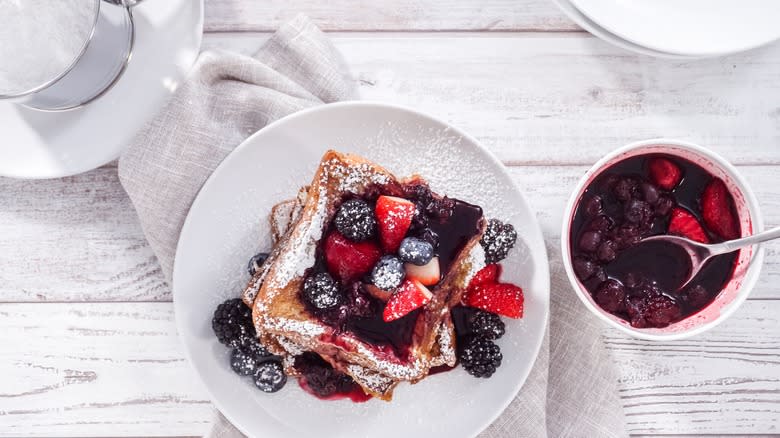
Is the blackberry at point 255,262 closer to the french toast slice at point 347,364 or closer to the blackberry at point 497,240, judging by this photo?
the french toast slice at point 347,364

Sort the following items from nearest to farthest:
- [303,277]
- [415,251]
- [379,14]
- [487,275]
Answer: [415,251] < [303,277] < [487,275] < [379,14]

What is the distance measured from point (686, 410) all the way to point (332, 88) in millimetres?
1358

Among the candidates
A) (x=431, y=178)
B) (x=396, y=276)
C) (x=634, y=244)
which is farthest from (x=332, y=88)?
(x=634, y=244)

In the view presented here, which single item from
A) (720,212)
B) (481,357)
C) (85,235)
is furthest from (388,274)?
(85,235)

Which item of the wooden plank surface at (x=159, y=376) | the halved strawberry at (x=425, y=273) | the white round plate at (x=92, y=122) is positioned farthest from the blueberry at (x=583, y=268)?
the white round plate at (x=92, y=122)

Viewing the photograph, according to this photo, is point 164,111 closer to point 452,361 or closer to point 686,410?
point 452,361

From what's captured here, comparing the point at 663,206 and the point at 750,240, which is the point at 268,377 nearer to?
the point at 663,206

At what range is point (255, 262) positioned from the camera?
1705 millimetres

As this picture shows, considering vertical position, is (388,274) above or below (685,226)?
below

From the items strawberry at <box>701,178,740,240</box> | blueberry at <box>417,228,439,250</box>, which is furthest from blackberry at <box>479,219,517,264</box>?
strawberry at <box>701,178,740,240</box>

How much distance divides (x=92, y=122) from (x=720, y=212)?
1530 mm

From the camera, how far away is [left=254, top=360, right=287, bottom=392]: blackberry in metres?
1.68

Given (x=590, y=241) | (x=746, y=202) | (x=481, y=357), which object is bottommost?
(x=481, y=357)

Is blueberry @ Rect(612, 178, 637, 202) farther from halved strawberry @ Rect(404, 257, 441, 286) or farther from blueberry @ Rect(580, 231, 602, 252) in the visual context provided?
halved strawberry @ Rect(404, 257, 441, 286)
